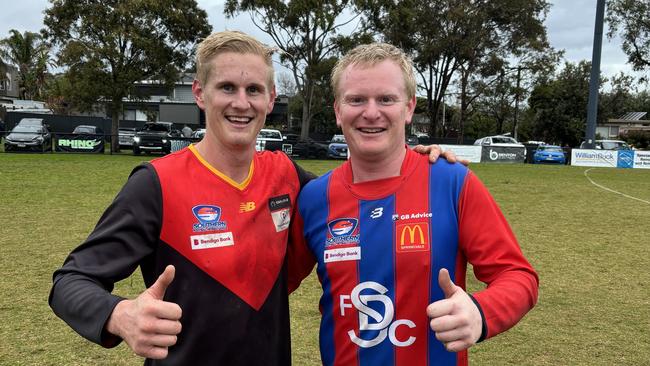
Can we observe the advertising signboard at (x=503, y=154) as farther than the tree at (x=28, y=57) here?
No

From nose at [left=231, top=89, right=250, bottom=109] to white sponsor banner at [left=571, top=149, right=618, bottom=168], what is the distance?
2969cm

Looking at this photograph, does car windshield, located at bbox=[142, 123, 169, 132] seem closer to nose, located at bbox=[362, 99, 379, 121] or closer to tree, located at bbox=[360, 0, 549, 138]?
tree, located at bbox=[360, 0, 549, 138]

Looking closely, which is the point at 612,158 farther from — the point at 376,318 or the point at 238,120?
the point at 238,120

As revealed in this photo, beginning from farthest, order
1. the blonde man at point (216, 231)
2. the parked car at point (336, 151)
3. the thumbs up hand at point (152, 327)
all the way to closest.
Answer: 1. the parked car at point (336, 151)
2. the blonde man at point (216, 231)
3. the thumbs up hand at point (152, 327)

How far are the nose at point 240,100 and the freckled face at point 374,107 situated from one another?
40 cm

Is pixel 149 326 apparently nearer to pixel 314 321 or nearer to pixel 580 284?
pixel 314 321

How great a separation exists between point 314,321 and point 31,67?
6666 centimetres

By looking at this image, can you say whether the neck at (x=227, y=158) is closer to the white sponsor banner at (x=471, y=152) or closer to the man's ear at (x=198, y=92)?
the man's ear at (x=198, y=92)

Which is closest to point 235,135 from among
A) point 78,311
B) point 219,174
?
point 219,174

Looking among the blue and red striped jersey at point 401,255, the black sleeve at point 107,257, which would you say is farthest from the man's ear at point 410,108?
the black sleeve at point 107,257

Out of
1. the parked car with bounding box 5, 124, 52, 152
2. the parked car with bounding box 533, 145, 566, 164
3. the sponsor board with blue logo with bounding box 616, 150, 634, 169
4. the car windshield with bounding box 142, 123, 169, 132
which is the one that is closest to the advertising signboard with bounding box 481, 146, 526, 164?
the parked car with bounding box 533, 145, 566, 164

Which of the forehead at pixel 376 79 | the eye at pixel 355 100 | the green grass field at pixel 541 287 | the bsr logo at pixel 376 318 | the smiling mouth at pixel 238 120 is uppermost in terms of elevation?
the forehead at pixel 376 79

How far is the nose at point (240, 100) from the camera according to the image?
208 centimetres

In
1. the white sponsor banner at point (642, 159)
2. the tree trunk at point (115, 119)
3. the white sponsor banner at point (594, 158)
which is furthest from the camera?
the white sponsor banner at point (594, 158)
